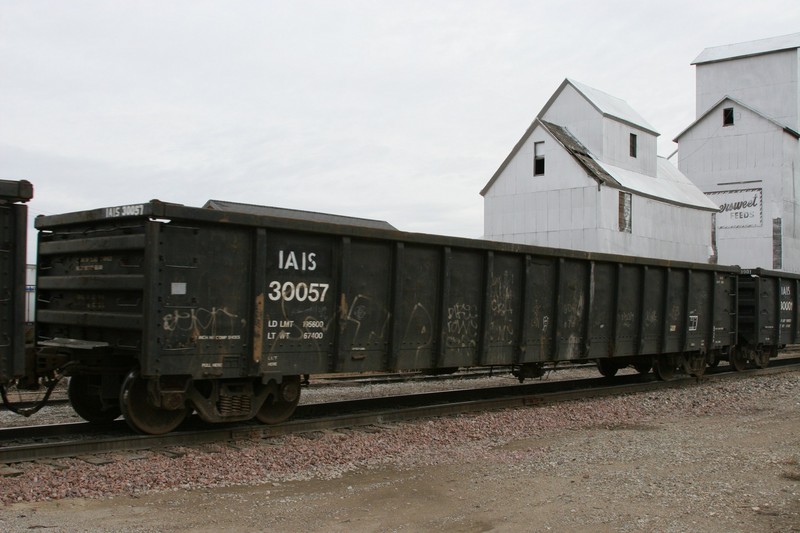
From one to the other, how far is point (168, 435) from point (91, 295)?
194cm

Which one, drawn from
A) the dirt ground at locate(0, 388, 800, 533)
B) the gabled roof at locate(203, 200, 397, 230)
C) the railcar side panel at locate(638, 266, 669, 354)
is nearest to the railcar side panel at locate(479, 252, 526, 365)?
the dirt ground at locate(0, 388, 800, 533)

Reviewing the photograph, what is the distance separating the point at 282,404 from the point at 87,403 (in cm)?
247

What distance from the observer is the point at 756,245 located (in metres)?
42.5

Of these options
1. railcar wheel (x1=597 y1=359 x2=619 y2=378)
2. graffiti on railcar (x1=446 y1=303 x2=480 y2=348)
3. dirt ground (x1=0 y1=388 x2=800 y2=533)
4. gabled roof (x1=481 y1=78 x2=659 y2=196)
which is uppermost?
gabled roof (x1=481 y1=78 x2=659 y2=196)

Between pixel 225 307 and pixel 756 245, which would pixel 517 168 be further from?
pixel 225 307

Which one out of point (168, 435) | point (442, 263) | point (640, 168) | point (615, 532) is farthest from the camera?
point (640, 168)

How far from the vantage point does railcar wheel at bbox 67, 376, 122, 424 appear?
8.94m

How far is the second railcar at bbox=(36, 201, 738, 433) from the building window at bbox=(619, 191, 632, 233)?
2138cm

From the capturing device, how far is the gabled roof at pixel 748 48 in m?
42.4

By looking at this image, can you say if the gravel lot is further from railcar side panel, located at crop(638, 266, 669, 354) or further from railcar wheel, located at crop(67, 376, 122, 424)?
railcar side panel, located at crop(638, 266, 669, 354)

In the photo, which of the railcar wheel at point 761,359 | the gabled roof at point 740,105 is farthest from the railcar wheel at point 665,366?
the gabled roof at point 740,105

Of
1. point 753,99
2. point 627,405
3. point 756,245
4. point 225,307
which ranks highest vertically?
point 753,99

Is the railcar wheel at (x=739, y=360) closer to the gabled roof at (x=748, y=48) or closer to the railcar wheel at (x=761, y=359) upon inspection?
the railcar wheel at (x=761, y=359)

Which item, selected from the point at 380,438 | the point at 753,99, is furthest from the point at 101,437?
the point at 753,99
